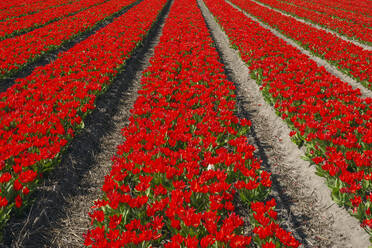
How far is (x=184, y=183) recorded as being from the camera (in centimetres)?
383

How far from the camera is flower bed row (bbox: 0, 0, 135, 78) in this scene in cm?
994

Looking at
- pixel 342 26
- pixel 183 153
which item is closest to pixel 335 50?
pixel 342 26

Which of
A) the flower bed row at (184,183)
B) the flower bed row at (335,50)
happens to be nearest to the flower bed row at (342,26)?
the flower bed row at (335,50)

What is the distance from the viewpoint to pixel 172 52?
36.4ft

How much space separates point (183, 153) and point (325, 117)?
397 cm

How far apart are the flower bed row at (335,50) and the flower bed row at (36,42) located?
1425 centimetres

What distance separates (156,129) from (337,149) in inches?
156

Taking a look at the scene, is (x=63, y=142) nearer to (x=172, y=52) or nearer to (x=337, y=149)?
(x=337, y=149)

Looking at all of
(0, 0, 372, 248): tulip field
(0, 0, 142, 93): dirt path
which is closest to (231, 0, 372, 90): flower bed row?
(0, 0, 372, 248): tulip field

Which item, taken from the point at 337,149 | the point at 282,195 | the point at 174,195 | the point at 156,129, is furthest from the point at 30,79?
the point at 337,149

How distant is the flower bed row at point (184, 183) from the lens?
2.98 metres

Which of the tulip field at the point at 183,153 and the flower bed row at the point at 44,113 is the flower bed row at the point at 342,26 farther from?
the flower bed row at the point at 44,113

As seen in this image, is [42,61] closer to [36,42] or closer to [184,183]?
[36,42]

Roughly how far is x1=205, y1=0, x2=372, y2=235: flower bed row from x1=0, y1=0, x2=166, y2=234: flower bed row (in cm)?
520
